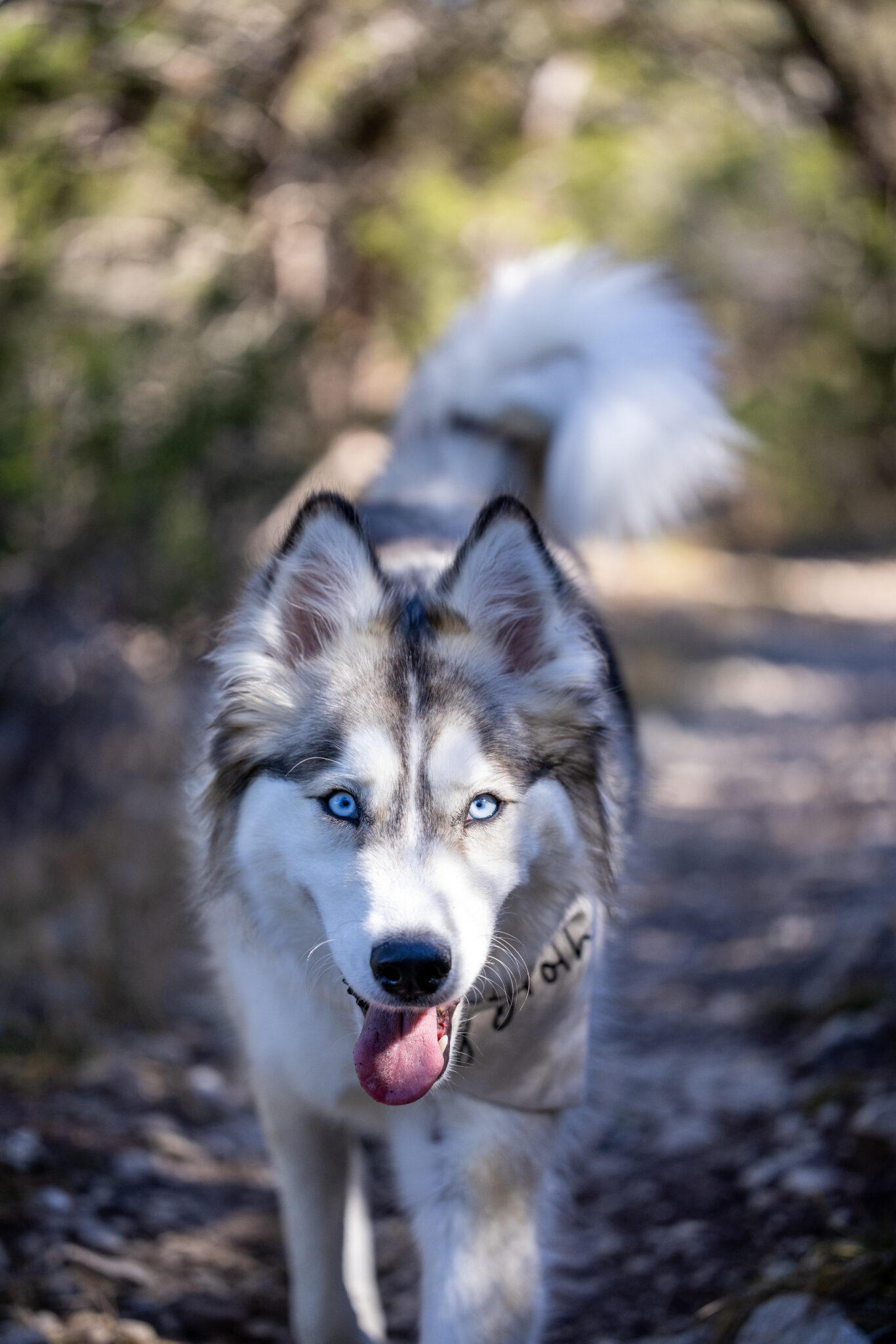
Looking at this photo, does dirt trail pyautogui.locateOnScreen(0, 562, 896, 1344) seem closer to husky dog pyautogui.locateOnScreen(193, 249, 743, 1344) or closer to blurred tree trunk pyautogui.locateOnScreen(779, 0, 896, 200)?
husky dog pyautogui.locateOnScreen(193, 249, 743, 1344)

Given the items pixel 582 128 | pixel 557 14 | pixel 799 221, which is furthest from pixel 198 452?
pixel 799 221

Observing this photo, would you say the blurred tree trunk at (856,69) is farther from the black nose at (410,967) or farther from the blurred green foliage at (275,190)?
the black nose at (410,967)

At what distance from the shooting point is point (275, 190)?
273 inches

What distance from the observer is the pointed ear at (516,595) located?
2301 mm

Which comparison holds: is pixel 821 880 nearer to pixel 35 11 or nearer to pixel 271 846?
pixel 271 846

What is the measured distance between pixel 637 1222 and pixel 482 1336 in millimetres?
920

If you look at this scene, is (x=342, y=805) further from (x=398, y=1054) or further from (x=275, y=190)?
(x=275, y=190)

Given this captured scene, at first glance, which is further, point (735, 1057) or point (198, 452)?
point (198, 452)

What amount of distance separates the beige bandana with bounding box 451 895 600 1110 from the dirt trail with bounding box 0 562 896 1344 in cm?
33

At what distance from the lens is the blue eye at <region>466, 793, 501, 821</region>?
2148 mm

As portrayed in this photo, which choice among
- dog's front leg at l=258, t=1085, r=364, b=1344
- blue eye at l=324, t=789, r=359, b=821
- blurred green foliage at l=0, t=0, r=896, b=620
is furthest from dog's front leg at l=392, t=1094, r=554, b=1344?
blurred green foliage at l=0, t=0, r=896, b=620

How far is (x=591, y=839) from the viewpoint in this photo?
2395 mm

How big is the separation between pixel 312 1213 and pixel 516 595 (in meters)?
1.41

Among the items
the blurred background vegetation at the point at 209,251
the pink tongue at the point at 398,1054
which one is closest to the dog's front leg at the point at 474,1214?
the pink tongue at the point at 398,1054
